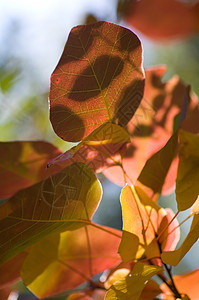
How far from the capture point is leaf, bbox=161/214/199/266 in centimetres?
36

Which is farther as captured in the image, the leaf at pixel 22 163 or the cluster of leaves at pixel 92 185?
the leaf at pixel 22 163

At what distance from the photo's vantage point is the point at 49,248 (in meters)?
0.46

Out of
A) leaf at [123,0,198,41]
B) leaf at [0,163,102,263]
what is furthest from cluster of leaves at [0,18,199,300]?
leaf at [123,0,198,41]

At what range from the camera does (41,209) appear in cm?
36

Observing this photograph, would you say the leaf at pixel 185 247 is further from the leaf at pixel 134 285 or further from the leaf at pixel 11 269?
the leaf at pixel 11 269

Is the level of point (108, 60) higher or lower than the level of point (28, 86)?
higher

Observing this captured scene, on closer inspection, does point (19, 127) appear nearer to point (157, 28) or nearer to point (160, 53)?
point (157, 28)

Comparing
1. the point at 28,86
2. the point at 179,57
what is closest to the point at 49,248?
the point at 28,86

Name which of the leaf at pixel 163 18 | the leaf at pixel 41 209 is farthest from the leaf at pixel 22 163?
the leaf at pixel 163 18

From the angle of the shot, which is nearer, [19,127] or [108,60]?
[108,60]

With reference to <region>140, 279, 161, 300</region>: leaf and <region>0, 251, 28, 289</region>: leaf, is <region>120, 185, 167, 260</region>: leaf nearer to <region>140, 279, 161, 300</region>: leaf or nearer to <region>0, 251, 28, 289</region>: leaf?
<region>140, 279, 161, 300</region>: leaf

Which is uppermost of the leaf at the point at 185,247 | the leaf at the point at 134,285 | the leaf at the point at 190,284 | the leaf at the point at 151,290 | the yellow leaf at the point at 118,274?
the leaf at the point at 185,247

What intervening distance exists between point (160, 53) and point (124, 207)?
1.24 m

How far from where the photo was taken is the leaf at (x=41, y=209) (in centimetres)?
35
